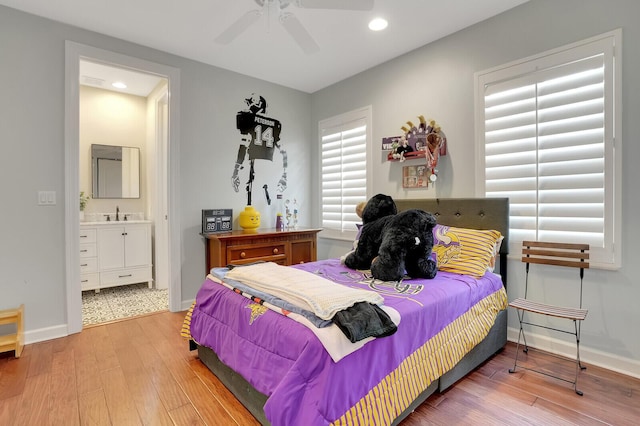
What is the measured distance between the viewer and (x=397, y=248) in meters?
2.21

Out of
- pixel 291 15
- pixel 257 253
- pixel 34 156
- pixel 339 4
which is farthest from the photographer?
pixel 257 253

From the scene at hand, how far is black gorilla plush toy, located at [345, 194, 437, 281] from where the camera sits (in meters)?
2.21

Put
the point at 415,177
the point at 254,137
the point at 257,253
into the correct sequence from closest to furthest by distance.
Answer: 1. the point at 415,177
2. the point at 257,253
3. the point at 254,137

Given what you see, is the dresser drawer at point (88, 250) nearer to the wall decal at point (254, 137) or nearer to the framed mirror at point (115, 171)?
the framed mirror at point (115, 171)

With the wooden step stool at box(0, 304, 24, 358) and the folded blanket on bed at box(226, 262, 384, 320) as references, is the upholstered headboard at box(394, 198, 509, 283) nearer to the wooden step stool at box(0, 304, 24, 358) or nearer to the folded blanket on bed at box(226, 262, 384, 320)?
the folded blanket on bed at box(226, 262, 384, 320)

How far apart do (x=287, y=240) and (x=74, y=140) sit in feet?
7.43

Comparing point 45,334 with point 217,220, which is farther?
point 217,220

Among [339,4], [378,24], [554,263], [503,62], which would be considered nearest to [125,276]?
[339,4]

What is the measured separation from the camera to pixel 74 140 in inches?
115

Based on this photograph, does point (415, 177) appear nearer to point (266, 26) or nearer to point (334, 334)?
point (266, 26)

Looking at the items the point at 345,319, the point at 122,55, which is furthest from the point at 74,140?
the point at 345,319

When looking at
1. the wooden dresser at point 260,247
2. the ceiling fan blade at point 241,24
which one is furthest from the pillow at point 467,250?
the ceiling fan blade at point 241,24

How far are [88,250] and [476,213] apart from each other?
4464 millimetres

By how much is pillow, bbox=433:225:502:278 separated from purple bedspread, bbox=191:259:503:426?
103 millimetres
